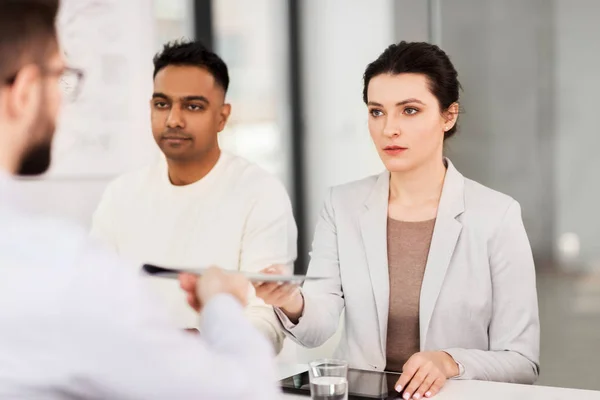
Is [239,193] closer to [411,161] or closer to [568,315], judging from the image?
[411,161]

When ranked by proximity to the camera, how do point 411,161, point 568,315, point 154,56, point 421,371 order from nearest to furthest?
point 421,371 → point 411,161 → point 568,315 → point 154,56

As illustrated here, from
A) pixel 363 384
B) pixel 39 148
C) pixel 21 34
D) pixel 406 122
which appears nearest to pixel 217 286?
pixel 39 148

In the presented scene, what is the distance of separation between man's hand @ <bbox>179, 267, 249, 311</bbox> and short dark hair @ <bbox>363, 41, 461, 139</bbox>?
1347 millimetres

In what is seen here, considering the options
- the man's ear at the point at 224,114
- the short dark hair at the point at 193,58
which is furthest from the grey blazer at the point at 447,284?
the short dark hair at the point at 193,58

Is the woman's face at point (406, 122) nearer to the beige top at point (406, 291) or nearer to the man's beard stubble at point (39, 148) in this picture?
the beige top at point (406, 291)

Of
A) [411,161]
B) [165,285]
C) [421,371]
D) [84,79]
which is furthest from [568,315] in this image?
[84,79]

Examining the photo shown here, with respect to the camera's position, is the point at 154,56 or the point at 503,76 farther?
the point at 154,56

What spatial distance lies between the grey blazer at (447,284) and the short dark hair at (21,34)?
1205 millimetres

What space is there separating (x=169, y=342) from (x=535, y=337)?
1.54m

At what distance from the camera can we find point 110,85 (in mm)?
3365

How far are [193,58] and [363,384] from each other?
1764 millimetres

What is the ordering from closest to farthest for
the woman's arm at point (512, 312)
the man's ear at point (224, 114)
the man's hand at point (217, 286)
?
the man's hand at point (217, 286) → the woman's arm at point (512, 312) → the man's ear at point (224, 114)

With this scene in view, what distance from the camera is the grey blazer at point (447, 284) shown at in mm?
2252

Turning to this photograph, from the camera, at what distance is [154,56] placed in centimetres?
331
